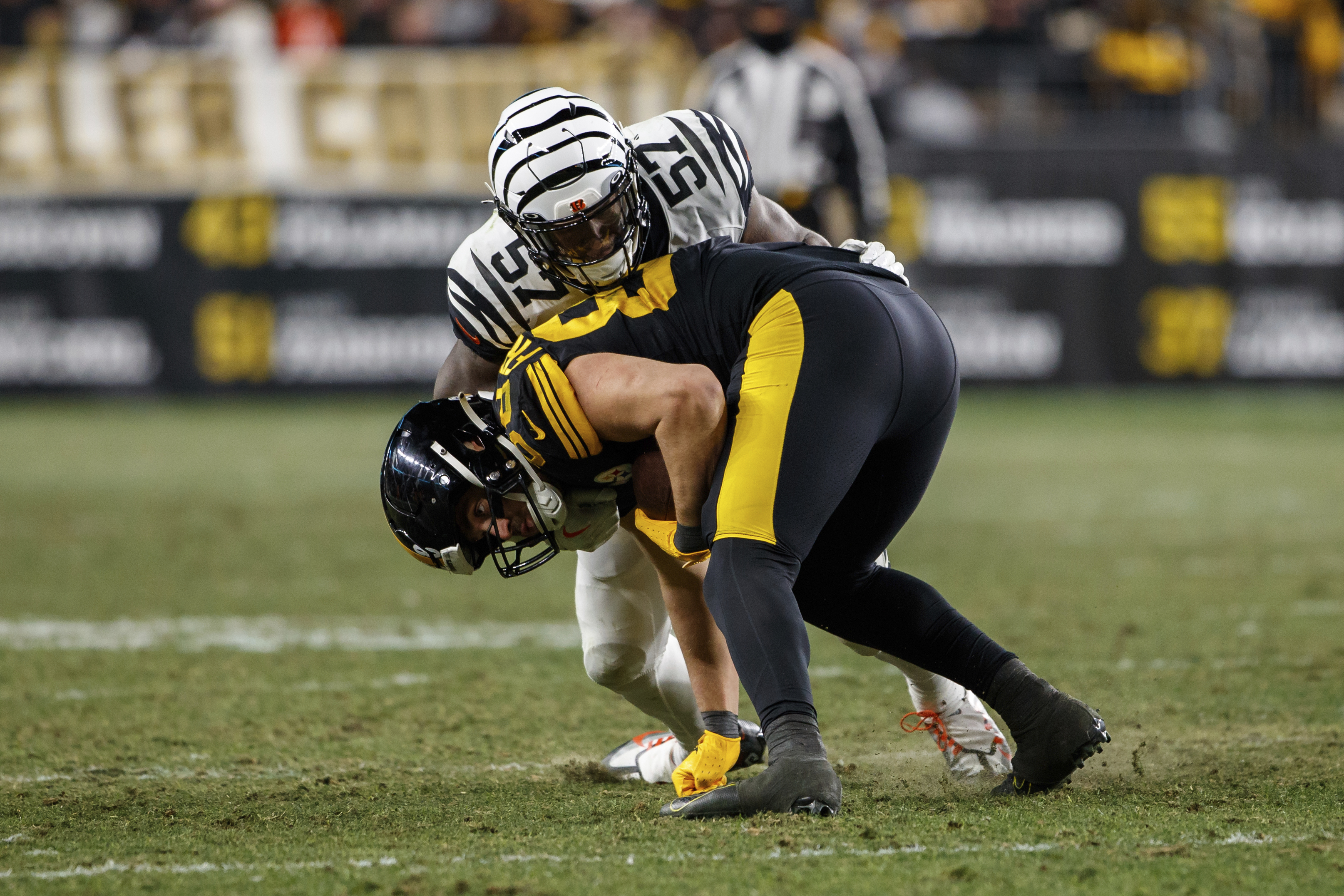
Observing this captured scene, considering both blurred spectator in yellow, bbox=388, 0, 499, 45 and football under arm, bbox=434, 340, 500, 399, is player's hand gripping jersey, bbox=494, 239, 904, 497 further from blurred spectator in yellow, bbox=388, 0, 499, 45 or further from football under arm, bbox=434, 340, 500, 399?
blurred spectator in yellow, bbox=388, 0, 499, 45

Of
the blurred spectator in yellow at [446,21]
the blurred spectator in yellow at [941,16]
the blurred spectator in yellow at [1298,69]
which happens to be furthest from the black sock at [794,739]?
the blurred spectator in yellow at [941,16]

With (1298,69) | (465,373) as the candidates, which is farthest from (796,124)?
(1298,69)

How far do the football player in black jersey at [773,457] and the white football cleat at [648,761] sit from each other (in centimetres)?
34

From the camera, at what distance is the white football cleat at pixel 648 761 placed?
11.1 feet

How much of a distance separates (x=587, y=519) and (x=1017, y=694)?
2.94ft

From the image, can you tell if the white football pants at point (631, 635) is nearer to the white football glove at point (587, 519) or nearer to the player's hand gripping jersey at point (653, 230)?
the white football glove at point (587, 519)

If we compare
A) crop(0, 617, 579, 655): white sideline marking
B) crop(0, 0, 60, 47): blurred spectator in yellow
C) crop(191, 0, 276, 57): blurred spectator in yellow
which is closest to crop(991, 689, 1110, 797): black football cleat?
crop(0, 617, 579, 655): white sideline marking

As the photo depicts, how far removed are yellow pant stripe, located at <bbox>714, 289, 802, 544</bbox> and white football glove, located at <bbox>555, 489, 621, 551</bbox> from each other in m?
0.37

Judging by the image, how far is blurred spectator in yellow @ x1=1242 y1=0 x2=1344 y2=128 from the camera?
12.8 m

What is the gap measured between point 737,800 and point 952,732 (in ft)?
2.47

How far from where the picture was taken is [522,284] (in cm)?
339

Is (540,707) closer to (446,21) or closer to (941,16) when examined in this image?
(446,21)

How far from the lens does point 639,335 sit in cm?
292

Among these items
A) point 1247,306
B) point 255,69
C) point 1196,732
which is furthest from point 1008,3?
point 1196,732
